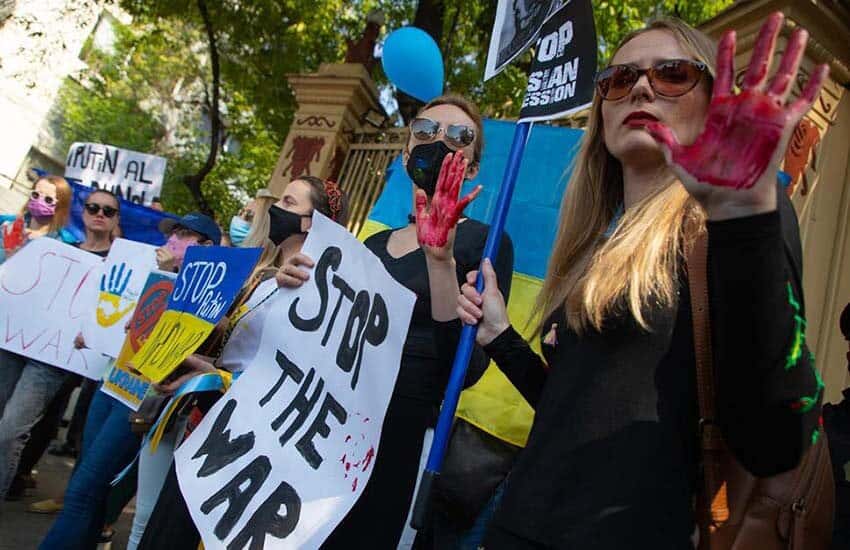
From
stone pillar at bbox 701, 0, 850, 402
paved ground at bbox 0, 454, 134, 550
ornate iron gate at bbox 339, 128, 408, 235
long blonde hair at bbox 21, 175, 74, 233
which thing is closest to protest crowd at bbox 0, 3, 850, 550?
paved ground at bbox 0, 454, 134, 550

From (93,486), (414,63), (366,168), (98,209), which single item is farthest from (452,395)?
(366,168)

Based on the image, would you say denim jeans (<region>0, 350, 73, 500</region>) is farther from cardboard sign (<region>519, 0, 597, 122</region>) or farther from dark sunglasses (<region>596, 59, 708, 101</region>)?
dark sunglasses (<region>596, 59, 708, 101</region>)

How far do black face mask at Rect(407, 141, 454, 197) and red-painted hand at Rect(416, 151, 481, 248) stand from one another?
34 centimetres

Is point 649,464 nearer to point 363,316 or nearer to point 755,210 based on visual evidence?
point 755,210

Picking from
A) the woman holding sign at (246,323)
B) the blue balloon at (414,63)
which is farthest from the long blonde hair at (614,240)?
the blue balloon at (414,63)

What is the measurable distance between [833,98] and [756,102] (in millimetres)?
3950

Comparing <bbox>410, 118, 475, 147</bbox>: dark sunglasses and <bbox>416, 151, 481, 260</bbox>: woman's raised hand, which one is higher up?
<bbox>410, 118, 475, 147</bbox>: dark sunglasses

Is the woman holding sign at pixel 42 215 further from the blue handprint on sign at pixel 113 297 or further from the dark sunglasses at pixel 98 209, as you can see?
the blue handprint on sign at pixel 113 297

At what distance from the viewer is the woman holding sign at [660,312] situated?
987mm

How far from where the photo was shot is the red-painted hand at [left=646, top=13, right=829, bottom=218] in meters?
0.96

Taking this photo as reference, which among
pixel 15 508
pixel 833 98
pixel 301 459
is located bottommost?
pixel 15 508

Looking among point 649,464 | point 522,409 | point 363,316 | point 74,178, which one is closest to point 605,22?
point 74,178

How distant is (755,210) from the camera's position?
981 millimetres

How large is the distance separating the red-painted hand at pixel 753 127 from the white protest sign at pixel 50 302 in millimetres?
3496
